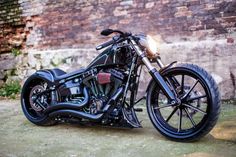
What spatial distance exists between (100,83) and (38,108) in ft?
3.28

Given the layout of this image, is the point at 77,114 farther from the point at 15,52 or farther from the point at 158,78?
the point at 15,52

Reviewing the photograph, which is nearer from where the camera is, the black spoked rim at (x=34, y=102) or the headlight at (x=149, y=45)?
the headlight at (x=149, y=45)

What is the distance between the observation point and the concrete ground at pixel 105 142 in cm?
307

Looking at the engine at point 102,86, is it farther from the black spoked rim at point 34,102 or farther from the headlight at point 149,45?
the black spoked rim at point 34,102

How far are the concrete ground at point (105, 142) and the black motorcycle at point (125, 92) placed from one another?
0.14 m

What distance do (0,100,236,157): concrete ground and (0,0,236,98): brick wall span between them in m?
1.05

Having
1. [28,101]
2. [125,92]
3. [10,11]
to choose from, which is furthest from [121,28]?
[10,11]

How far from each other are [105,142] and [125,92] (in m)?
0.55

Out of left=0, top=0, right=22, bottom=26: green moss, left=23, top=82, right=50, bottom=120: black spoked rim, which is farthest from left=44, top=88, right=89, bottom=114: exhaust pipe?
left=0, top=0, right=22, bottom=26: green moss

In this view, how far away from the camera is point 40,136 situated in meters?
3.81

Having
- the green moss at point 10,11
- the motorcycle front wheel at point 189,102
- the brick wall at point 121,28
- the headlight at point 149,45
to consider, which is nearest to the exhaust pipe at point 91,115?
the motorcycle front wheel at point 189,102

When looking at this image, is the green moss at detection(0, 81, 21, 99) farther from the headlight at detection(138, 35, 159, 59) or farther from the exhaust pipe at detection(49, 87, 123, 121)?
the headlight at detection(138, 35, 159, 59)

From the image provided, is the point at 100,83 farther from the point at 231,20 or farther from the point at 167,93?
the point at 231,20

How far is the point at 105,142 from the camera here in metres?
3.44
